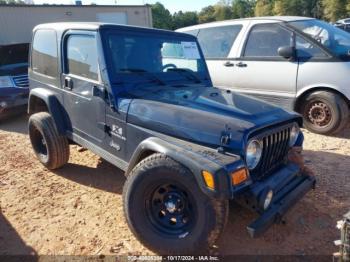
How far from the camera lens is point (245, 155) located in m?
2.59

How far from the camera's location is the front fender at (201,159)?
7.68 feet

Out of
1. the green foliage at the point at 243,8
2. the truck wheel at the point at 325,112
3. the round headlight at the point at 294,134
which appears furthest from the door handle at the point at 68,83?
the green foliage at the point at 243,8

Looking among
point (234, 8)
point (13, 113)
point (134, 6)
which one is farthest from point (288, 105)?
point (234, 8)

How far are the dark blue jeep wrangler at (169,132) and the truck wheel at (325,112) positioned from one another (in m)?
2.31

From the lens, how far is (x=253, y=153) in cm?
272

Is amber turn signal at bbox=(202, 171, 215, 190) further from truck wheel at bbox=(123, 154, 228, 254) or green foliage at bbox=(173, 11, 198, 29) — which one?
green foliage at bbox=(173, 11, 198, 29)

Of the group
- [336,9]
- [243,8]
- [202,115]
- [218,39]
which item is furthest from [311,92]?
[243,8]

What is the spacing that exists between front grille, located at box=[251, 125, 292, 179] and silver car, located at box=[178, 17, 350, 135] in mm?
2606

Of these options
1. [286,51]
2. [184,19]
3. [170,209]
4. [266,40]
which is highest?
[184,19]

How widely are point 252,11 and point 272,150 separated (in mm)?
67428

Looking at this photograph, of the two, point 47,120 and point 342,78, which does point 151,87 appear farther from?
point 342,78

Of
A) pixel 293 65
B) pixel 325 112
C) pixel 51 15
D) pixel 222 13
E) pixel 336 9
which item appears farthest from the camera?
pixel 222 13

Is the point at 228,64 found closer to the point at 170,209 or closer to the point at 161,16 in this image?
the point at 170,209

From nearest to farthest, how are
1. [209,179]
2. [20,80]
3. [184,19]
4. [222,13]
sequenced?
[209,179] < [20,80] < [184,19] < [222,13]
